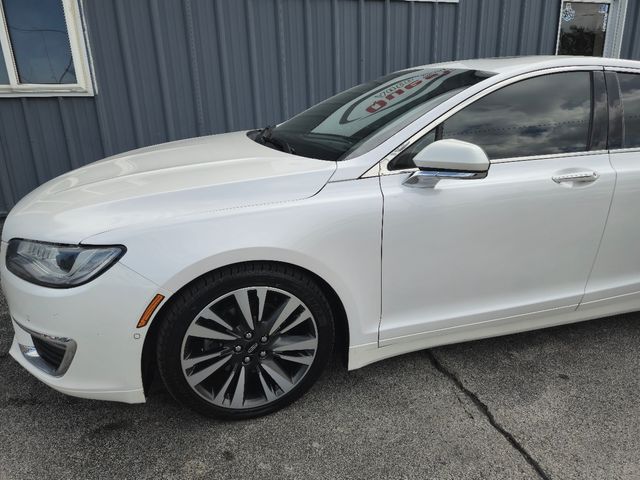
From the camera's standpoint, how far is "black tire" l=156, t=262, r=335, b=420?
73.2 inches

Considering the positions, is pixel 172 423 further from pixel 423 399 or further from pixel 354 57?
pixel 354 57

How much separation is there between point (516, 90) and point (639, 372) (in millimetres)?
1621

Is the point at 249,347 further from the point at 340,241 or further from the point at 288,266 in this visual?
the point at 340,241

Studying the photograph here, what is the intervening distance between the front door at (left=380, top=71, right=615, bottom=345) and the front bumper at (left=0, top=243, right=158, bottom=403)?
1.06 m

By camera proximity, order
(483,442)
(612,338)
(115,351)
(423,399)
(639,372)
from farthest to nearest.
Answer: (612,338)
(639,372)
(423,399)
(483,442)
(115,351)

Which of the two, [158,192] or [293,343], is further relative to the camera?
[293,343]

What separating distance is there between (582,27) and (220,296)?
277 inches

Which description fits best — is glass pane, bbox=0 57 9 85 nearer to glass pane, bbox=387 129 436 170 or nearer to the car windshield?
the car windshield

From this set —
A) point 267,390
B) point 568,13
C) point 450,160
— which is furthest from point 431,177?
point 568,13

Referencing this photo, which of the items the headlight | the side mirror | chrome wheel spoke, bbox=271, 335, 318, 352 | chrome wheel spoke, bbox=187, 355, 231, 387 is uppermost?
the side mirror

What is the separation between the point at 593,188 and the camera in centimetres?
233

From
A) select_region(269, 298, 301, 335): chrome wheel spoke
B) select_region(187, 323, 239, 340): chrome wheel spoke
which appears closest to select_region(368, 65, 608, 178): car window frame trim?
select_region(269, 298, 301, 335): chrome wheel spoke

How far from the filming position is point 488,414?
7.12 feet

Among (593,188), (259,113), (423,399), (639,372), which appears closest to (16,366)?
(423,399)
